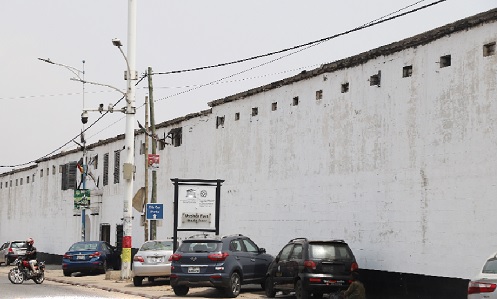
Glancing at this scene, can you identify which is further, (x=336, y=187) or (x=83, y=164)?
(x=83, y=164)

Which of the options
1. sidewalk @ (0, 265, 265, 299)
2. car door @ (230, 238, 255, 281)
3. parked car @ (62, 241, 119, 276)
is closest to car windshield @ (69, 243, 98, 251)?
parked car @ (62, 241, 119, 276)

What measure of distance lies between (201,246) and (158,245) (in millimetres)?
5474

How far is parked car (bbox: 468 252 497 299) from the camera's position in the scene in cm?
1421

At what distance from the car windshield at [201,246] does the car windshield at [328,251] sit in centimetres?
319

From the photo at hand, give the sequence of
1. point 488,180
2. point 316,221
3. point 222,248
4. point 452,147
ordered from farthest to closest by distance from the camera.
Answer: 1. point 316,221
2. point 222,248
3. point 452,147
4. point 488,180

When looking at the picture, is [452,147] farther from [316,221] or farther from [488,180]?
[316,221]

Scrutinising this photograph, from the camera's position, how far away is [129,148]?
30.9 m

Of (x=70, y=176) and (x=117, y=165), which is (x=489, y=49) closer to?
(x=117, y=165)

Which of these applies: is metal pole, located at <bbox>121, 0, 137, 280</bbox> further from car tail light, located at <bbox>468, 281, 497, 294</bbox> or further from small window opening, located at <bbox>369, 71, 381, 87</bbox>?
car tail light, located at <bbox>468, 281, 497, 294</bbox>

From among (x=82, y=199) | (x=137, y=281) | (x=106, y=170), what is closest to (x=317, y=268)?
(x=137, y=281)

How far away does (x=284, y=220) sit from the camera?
2866 cm

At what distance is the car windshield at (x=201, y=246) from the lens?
24.2 m

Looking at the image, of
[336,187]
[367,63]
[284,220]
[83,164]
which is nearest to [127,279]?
[284,220]

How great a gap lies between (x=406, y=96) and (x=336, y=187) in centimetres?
431
